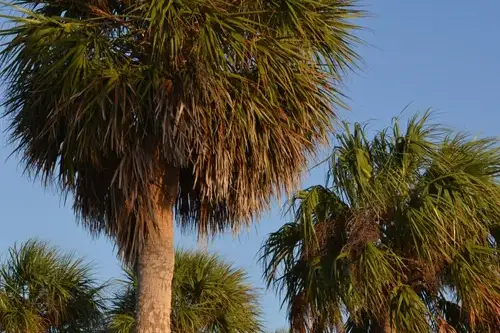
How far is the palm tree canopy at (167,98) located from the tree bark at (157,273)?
0.50 feet

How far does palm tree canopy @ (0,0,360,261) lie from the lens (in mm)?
9383

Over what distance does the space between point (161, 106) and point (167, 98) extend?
0.34ft

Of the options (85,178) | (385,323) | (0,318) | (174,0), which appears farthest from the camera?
(0,318)

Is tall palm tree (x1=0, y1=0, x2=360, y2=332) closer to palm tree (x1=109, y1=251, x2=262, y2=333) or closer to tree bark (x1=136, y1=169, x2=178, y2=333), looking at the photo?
tree bark (x1=136, y1=169, x2=178, y2=333)

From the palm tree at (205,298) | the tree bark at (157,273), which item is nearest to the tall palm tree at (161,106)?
the tree bark at (157,273)

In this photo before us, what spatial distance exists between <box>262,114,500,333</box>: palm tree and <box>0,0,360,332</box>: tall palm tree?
1370 millimetres

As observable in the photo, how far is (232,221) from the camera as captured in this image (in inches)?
411

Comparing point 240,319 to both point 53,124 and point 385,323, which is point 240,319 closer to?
point 385,323

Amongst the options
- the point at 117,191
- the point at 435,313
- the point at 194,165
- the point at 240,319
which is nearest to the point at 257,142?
the point at 194,165

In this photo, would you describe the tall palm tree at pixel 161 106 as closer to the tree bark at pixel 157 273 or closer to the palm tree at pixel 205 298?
the tree bark at pixel 157 273

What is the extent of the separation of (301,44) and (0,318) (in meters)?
6.55

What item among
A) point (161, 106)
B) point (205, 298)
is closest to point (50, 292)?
point (205, 298)

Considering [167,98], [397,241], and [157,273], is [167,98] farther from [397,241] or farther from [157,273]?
[397,241]

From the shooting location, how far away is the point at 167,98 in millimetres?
9344
